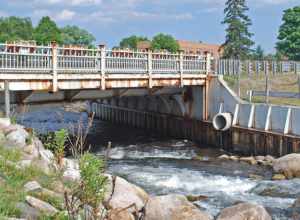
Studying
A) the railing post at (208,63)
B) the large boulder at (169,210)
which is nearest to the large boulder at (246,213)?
the large boulder at (169,210)

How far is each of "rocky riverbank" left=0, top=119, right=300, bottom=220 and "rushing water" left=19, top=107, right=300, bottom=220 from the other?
40.0 inches

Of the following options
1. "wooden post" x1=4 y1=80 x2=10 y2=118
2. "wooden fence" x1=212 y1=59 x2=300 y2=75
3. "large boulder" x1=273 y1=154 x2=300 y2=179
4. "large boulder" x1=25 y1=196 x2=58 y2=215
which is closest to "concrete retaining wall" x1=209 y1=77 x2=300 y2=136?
"wooden fence" x1=212 y1=59 x2=300 y2=75

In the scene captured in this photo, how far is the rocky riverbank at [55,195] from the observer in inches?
243

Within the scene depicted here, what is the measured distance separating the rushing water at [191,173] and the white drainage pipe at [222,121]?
4.09ft

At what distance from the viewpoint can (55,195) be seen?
689 centimetres

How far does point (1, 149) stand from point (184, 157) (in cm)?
1234

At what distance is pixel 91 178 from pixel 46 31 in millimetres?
69921

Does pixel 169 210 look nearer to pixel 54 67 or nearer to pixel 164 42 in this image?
pixel 54 67

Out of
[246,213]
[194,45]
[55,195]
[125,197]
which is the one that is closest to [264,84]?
[246,213]

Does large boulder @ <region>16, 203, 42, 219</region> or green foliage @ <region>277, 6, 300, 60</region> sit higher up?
green foliage @ <region>277, 6, 300, 60</region>

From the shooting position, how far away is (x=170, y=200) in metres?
8.47

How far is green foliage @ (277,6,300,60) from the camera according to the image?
52750 millimetres

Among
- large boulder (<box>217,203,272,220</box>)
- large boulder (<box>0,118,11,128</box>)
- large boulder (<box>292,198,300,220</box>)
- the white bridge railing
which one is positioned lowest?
large boulder (<box>292,198,300,220</box>)

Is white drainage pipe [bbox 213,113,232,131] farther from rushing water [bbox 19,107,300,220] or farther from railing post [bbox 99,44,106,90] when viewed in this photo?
railing post [bbox 99,44,106,90]
